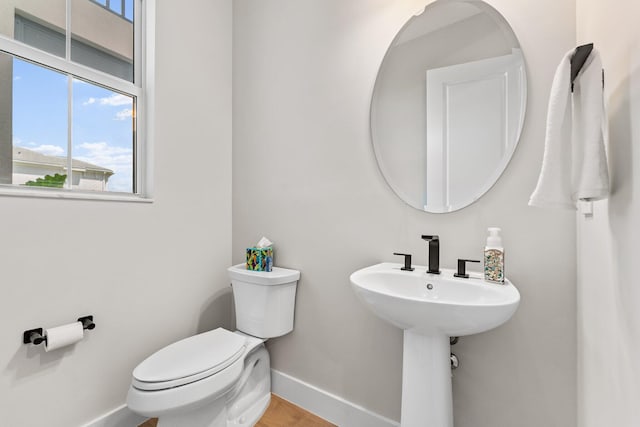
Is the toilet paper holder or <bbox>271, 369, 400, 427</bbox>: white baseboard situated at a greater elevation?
the toilet paper holder

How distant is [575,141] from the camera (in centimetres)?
71

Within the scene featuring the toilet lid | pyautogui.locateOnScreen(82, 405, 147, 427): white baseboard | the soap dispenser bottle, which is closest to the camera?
the soap dispenser bottle

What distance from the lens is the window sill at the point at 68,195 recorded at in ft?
3.66

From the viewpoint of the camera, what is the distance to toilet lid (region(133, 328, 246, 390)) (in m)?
1.09

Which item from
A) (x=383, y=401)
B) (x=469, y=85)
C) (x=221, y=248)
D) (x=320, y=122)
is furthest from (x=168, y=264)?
(x=469, y=85)

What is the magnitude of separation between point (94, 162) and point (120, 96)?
0.39m

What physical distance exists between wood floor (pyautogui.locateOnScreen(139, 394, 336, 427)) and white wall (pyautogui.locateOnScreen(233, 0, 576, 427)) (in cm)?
16

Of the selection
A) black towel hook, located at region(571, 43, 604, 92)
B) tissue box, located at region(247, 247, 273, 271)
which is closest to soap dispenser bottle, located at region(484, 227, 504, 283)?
black towel hook, located at region(571, 43, 604, 92)

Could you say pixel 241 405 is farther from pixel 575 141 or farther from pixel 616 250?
pixel 575 141

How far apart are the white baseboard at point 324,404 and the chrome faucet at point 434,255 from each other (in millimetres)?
762

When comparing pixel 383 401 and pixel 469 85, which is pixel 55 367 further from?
pixel 469 85

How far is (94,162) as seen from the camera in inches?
56.6

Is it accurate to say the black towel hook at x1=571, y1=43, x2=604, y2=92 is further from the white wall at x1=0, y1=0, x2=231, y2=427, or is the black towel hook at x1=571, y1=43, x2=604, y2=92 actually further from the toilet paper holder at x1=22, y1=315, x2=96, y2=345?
the toilet paper holder at x1=22, y1=315, x2=96, y2=345

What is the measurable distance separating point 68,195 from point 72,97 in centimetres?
49
